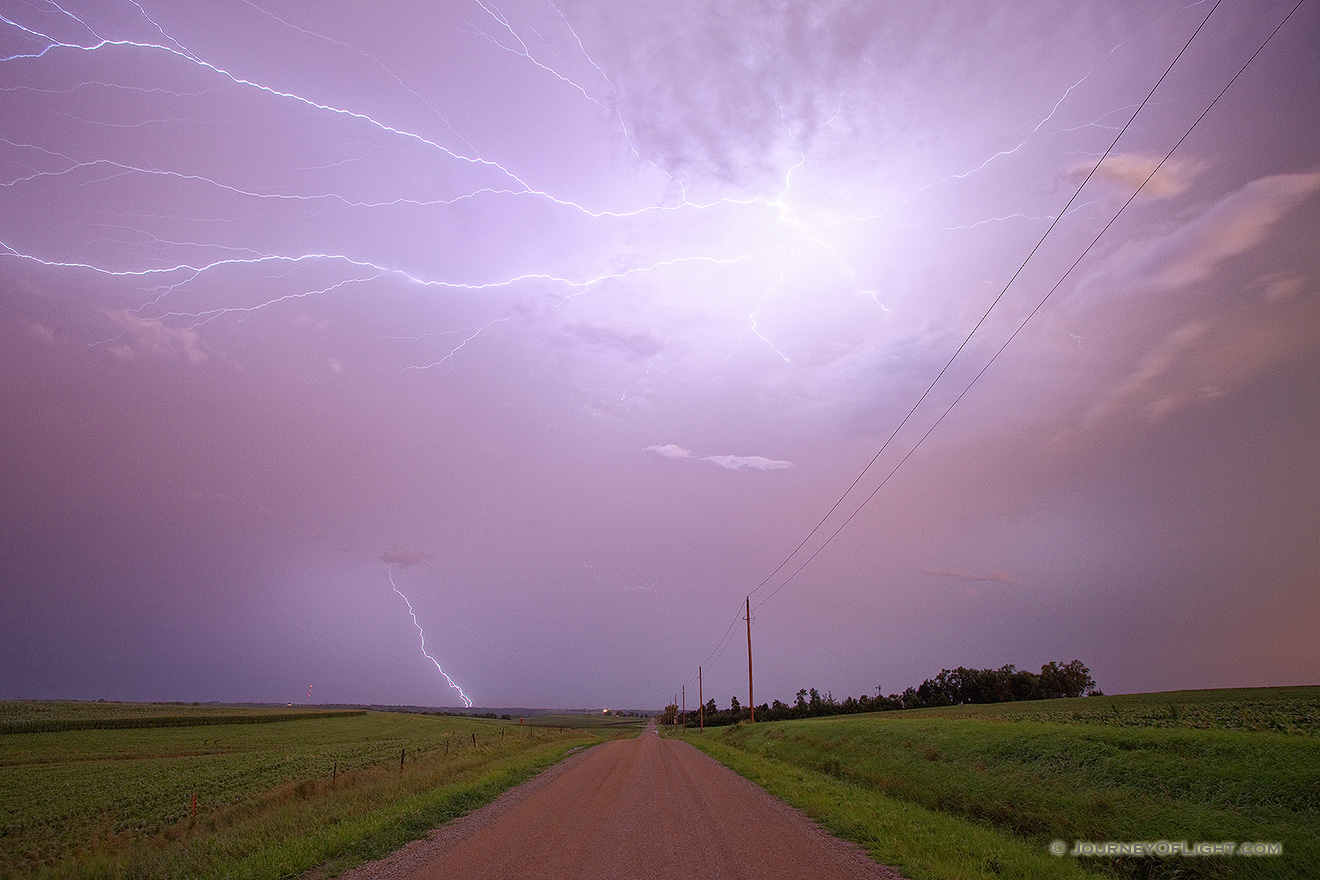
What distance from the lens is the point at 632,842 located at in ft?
30.0

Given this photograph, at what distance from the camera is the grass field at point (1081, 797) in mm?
8086

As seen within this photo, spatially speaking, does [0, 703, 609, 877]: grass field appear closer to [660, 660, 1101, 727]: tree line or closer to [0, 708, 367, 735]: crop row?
[0, 708, 367, 735]: crop row

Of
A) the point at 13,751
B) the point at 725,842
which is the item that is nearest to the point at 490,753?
the point at 725,842

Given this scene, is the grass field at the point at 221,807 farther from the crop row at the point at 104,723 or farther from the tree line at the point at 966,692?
the tree line at the point at 966,692

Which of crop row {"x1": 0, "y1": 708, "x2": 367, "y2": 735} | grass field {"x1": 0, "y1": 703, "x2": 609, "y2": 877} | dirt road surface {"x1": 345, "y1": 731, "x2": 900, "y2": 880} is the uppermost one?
dirt road surface {"x1": 345, "y1": 731, "x2": 900, "y2": 880}

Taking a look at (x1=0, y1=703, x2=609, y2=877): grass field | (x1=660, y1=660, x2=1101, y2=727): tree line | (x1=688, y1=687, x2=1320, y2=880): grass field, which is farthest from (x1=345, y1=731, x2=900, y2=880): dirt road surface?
(x1=660, y1=660, x2=1101, y2=727): tree line

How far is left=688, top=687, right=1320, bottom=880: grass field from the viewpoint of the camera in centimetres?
809

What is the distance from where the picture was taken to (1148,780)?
35.6ft

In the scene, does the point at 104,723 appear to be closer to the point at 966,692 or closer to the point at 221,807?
the point at 221,807

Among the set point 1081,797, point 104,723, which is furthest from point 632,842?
point 104,723

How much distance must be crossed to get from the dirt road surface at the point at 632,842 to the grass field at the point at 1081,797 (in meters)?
0.99

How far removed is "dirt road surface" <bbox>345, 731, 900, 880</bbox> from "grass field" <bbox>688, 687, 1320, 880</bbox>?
3.26ft

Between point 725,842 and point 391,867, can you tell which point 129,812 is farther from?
point 725,842

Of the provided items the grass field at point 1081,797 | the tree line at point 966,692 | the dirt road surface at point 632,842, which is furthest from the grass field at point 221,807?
the tree line at point 966,692
